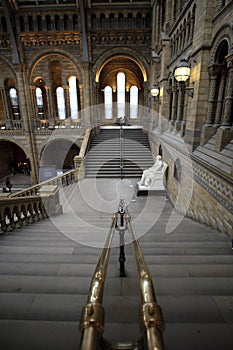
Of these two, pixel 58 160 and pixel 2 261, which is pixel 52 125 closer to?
pixel 58 160

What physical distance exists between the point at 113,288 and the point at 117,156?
968 centimetres

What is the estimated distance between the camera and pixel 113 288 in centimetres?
201

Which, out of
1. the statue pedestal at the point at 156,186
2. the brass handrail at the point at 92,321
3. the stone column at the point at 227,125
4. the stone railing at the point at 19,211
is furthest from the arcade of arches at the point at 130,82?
the stone railing at the point at 19,211

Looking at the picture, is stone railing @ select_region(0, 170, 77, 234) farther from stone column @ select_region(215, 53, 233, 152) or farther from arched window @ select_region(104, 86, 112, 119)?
arched window @ select_region(104, 86, 112, 119)

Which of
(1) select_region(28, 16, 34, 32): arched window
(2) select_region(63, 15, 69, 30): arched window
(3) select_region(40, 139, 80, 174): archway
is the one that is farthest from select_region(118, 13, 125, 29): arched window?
(3) select_region(40, 139, 80, 174): archway

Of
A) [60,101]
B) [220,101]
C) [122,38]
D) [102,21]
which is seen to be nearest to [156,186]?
[220,101]

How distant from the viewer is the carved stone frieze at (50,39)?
1320cm

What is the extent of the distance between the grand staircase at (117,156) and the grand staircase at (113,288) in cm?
656

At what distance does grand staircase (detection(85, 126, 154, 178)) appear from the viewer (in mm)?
10516

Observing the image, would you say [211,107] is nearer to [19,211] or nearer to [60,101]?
[19,211]

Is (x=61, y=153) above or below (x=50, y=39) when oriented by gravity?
below

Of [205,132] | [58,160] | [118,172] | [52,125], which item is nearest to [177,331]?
[205,132]

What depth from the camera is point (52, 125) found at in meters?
15.7

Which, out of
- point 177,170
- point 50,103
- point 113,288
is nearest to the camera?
point 113,288
